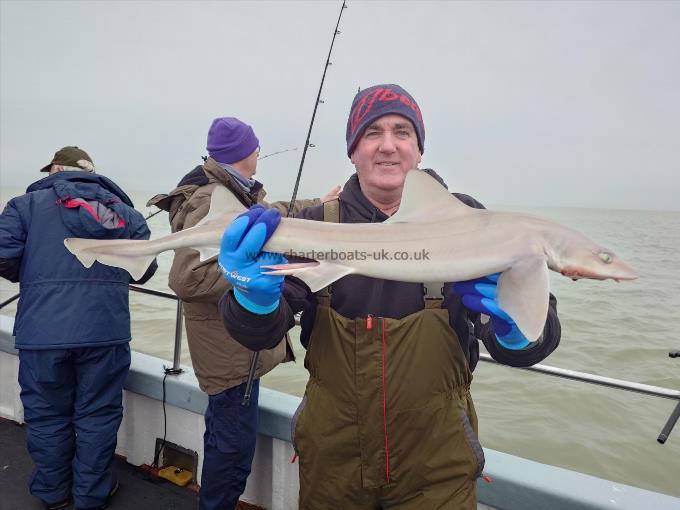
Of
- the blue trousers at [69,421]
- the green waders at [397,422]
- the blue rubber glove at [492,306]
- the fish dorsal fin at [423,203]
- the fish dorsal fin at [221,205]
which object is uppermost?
the fish dorsal fin at [423,203]

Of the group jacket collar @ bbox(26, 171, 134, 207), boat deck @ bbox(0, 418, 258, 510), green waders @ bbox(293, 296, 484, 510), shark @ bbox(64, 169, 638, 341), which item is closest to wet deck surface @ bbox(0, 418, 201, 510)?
boat deck @ bbox(0, 418, 258, 510)

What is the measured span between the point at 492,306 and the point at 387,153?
0.83m

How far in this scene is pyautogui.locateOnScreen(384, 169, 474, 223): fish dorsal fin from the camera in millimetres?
1904

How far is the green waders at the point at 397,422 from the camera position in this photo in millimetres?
1860

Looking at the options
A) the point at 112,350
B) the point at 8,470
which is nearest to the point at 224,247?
the point at 112,350

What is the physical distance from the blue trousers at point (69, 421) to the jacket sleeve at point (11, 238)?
605mm

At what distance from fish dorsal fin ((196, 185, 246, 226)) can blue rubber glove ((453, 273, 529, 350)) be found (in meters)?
1.09

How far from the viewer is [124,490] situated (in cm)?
346

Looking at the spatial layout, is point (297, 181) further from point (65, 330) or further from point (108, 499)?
point (108, 499)

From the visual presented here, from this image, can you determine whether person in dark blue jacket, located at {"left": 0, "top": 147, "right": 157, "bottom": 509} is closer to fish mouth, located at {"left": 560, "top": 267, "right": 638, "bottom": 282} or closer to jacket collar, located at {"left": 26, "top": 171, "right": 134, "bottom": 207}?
jacket collar, located at {"left": 26, "top": 171, "right": 134, "bottom": 207}

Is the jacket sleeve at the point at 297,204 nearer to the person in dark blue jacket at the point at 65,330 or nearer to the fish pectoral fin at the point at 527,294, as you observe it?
the person in dark blue jacket at the point at 65,330

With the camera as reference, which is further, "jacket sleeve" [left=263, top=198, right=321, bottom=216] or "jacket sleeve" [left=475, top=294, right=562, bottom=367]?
"jacket sleeve" [left=263, top=198, right=321, bottom=216]

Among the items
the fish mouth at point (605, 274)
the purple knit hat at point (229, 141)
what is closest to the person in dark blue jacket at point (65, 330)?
the purple knit hat at point (229, 141)

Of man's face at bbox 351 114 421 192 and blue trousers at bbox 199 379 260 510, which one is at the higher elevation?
man's face at bbox 351 114 421 192
